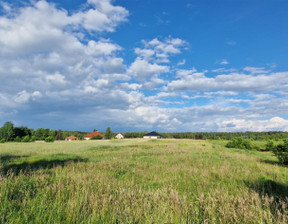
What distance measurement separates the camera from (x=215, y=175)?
9.25m

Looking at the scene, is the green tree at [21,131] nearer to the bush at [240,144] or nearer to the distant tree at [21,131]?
the distant tree at [21,131]

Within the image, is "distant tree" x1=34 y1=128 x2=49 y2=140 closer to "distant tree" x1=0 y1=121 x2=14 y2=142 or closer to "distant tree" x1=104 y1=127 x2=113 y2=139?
"distant tree" x1=0 y1=121 x2=14 y2=142

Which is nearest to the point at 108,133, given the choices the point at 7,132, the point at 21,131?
the point at 21,131

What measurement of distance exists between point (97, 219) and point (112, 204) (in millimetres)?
643

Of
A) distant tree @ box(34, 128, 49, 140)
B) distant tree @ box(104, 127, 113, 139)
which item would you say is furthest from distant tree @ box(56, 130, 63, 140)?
distant tree @ box(104, 127, 113, 139)

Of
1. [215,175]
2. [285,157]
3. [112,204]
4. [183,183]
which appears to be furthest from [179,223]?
[285,157]

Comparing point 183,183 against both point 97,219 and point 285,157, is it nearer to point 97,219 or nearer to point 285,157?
point 97,219

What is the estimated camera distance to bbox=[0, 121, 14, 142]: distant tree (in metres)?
96.6

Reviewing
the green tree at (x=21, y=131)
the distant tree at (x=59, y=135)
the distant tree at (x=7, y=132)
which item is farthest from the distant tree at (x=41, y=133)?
the distant tree at (x=59, y=135)

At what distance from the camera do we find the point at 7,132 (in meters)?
96.8

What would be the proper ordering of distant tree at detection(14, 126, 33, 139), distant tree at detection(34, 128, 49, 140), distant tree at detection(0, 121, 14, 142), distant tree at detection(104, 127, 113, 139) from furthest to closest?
distant tree at detection(104, 127, 113, 139)
distant tree at detection(34, 128, 49, 140)
distant tree at detection(14, 126, 33, 139)
distant tree at detection(0, 121, 14, 142)

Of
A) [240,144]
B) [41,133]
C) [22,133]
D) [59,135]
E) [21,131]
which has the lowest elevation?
[240,144]

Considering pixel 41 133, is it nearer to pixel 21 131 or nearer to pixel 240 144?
pixel 21 131

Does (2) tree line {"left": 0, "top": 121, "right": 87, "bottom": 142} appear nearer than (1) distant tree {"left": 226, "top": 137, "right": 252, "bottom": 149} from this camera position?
No
